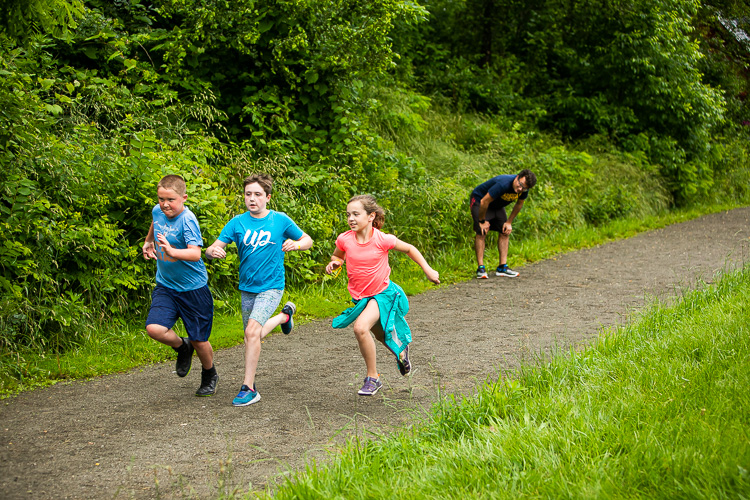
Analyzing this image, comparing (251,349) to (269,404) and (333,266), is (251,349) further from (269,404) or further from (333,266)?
(333,266)

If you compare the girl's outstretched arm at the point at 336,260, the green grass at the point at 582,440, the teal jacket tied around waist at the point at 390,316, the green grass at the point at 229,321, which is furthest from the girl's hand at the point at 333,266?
the green grass at the point at 229,321

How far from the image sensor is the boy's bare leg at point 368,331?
204 inches

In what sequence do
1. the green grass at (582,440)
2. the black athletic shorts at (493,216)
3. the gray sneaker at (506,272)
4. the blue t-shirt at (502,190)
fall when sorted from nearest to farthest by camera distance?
the green grass at (582,440)
the blue t-shirt at (502,190)
the gray sneaker at (506,272)
the black athletic shorts at (493,216)

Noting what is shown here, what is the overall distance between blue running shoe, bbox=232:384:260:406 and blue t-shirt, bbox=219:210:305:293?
769 mm

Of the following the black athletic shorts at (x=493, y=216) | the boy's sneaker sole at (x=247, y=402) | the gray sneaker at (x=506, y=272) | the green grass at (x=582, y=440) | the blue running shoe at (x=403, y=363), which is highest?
the black athletic shorts at (x=493, y=216)

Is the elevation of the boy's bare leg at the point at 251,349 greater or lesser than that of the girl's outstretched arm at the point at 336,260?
lesser

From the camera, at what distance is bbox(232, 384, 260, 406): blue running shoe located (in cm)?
511

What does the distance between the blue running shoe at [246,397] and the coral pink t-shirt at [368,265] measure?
3.54 feet

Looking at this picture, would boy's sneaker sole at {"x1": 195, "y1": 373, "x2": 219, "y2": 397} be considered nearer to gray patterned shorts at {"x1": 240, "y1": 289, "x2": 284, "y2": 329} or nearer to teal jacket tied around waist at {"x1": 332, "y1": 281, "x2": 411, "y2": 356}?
gray patterned shorts at {"x1": 240, "y1": 289, "x2": 284, "y2": 329}

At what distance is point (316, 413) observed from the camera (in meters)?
4.96

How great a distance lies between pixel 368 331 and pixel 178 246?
1634mm

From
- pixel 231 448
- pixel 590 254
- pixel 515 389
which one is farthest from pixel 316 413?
pixel 590 254

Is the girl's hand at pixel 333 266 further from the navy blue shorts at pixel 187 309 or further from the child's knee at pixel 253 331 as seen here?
the navy blue shorts at pixel 187 309

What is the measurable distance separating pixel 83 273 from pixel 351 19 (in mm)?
5990
